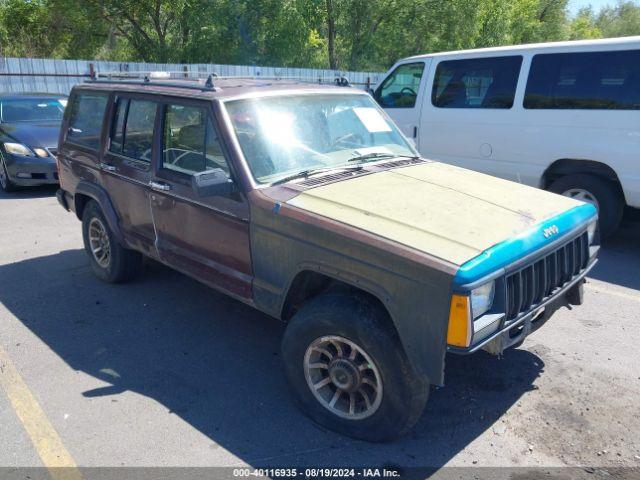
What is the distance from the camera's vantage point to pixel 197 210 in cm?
383

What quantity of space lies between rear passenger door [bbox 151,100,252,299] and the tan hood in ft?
1.90

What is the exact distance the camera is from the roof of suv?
3850 mm

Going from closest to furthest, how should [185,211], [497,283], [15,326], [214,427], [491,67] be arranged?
1. [497,283]
2. [214,427]
3. [185,211]
4. [15,326]
5. [491,67]

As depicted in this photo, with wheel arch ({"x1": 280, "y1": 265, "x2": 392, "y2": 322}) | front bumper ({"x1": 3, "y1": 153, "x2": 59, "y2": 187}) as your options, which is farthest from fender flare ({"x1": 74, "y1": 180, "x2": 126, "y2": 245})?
front bumper ({"x1": 3, "y1": 153, "x2": 59, "y2": 187})

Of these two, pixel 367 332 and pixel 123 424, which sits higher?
pixel 367 332

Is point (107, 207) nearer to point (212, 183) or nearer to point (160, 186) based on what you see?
point (160, 186)

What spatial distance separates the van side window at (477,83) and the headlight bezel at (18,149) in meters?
6.57

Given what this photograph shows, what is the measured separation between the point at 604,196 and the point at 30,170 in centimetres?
847

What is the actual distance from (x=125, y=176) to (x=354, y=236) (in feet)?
8.27

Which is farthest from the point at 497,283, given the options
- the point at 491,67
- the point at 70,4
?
the point at 70,4

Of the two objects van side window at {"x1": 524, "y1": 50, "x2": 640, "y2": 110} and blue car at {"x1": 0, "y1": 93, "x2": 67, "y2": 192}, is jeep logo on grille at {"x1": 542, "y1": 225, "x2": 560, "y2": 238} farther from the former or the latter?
blue car at {"x1": 0, "y1": 93, "x2": 67, "y2": 192}

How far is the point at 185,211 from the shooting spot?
395 centimetres

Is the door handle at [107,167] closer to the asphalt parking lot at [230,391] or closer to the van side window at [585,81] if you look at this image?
the asphalt parking lot at [230,391]

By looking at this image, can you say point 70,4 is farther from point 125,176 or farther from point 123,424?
point 123,424
